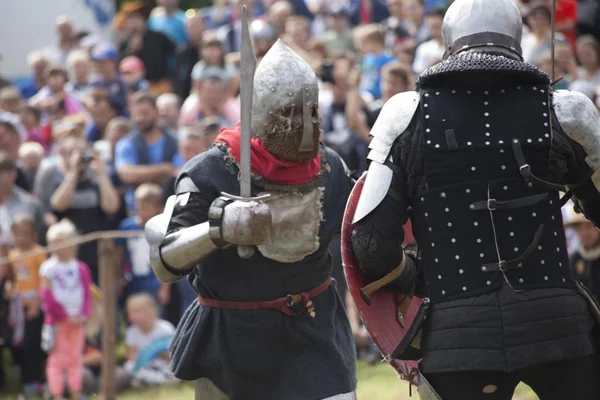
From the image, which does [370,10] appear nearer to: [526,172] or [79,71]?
[79,71]

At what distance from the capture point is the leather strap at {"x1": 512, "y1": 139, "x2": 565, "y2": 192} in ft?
12.9

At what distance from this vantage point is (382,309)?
173 inches

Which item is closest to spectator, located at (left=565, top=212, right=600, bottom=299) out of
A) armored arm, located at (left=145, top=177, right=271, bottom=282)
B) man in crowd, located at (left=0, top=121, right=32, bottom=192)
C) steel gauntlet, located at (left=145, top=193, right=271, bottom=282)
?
armored arm, located at (left=145, top=177, right=271, bottom=282)

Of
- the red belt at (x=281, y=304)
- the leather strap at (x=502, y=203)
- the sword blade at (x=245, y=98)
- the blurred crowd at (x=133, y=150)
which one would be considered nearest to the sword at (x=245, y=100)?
the sword blade at (x=245, y=98)

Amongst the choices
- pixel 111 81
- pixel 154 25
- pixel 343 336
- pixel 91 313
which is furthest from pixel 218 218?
pixel 154 25

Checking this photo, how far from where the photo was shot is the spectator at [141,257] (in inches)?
340

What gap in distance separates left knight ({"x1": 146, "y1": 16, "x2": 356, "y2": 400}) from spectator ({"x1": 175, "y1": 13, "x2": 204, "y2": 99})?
747 centimetres

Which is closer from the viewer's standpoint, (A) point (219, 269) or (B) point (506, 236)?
(B) point (506, 236)

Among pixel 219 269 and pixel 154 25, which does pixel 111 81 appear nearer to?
pixel 154 25

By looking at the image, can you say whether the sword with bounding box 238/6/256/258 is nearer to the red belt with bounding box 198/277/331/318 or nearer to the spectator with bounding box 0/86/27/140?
the red belt with bounding box 198/277/331/318

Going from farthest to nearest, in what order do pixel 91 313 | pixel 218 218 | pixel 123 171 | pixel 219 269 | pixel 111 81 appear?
pixel 111 81 < pixel 123 171 < pixel 91 313 < pixel 219 269 < pixel 218 218

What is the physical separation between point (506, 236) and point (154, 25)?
30.7 feet

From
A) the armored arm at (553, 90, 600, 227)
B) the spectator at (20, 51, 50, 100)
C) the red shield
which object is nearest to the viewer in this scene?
the armored arm at (553, 90, 600, 227)

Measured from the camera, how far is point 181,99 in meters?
12.0
